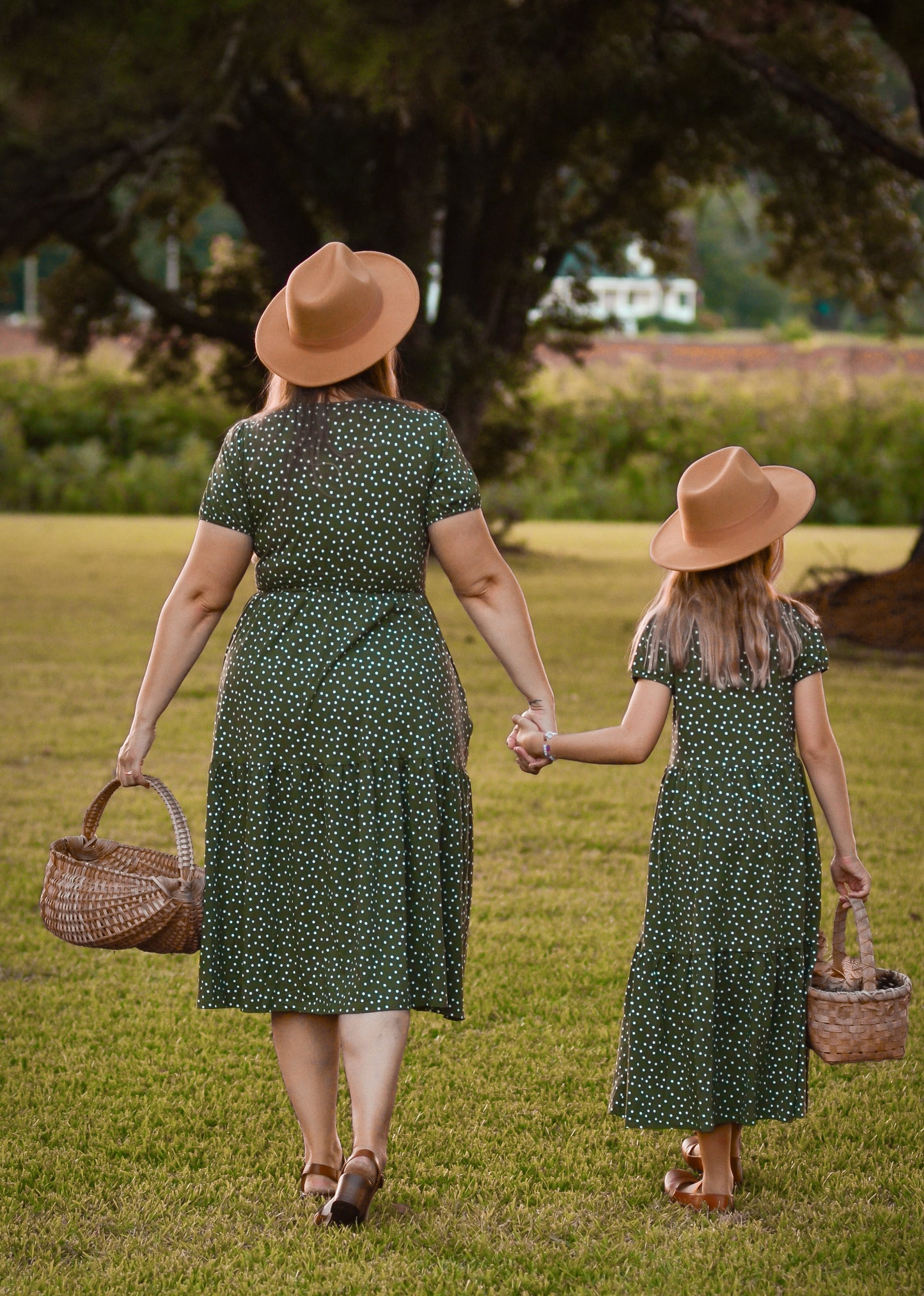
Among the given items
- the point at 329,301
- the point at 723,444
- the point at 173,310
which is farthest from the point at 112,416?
the point at 329,301

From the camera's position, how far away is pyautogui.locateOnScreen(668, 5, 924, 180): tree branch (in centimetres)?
1108

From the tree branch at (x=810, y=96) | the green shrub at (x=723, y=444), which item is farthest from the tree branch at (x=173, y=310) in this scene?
the green shrub at (x=723, y=444)

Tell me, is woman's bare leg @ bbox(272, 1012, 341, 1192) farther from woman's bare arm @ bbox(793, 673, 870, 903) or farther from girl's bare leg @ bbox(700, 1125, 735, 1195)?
woman's bare arm @ bbox(793, 673, 870, 903)

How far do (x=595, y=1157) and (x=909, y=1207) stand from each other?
656 millimetres

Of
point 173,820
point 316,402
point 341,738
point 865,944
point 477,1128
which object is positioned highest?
point 316,402

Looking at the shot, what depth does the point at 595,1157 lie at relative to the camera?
3.44m

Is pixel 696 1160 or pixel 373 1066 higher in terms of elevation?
pixel 373 1066

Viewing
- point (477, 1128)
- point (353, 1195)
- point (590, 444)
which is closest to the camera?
point (353, 1195)

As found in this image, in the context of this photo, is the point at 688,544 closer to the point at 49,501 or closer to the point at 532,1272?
the point at 532,1272

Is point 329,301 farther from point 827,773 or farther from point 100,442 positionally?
point 100,442

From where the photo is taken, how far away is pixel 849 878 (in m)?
3.15

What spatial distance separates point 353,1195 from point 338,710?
91 centimetres

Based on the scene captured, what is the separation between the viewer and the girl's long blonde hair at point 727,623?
3107 mm

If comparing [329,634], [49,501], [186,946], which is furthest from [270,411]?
[49,501]
